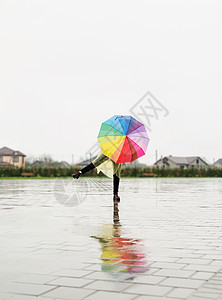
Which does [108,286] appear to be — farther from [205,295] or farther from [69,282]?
[205,295]

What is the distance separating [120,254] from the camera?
17.2 feet

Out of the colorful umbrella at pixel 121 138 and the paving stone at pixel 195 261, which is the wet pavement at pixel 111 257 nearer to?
the paving stone at pixel 195 261

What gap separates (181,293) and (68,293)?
0.88 m

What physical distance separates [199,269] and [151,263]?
530 millimetres

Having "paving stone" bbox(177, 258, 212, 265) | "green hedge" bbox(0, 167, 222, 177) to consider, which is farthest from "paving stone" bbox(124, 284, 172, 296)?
"green hedge" bbox(0, 167, 222, 177)

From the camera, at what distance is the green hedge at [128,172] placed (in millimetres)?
51656

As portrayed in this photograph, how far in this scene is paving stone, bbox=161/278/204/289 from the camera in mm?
3803

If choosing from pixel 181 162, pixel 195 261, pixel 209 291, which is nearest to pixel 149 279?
pixel 209 291

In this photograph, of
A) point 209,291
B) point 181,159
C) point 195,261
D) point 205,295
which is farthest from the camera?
point 181,159

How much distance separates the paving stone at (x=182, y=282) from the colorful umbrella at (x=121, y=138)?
796cm

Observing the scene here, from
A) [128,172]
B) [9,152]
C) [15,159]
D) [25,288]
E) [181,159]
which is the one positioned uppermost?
[9,152]

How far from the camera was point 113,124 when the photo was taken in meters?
12.0

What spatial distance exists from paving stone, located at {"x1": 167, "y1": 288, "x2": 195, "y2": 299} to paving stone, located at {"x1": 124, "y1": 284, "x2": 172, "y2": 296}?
56mm

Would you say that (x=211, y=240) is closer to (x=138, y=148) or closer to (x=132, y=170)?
(x=138, y=148)
